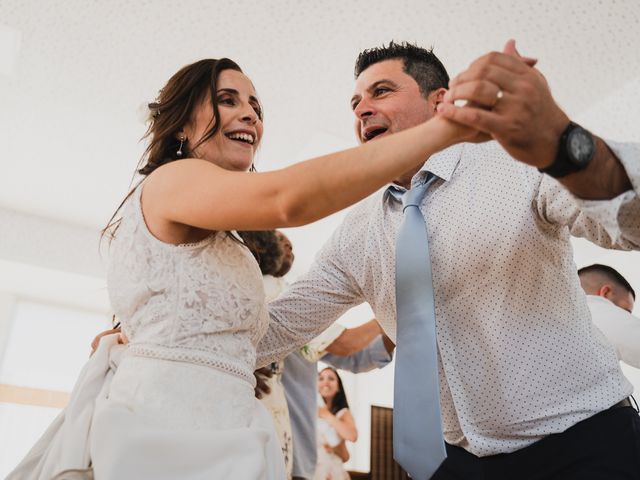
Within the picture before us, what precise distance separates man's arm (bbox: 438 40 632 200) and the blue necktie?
1.24 ft

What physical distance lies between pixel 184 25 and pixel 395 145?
2.30 meters

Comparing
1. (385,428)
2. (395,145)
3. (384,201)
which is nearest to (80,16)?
(384,201)

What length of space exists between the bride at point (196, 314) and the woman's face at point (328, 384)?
391 centimetres

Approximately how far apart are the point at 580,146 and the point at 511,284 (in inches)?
14.4

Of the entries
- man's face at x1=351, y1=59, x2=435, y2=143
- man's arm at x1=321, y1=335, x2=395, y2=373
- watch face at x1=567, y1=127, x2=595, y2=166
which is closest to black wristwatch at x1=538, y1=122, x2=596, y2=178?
watch face at x1=567, y1=127, x2=595, y2=166

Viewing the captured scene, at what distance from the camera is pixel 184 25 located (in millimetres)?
2838

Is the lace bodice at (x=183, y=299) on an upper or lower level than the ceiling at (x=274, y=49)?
lower

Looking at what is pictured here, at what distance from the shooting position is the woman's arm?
834mm

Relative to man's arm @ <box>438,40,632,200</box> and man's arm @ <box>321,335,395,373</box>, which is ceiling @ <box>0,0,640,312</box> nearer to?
man's arm @ <box>321,335,395,373</box>

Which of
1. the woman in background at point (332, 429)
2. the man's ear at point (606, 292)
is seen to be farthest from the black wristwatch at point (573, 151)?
the woman in background at point (332, 429)

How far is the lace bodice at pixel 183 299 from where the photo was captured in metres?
0.94

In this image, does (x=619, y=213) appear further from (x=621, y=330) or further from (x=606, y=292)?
(x=606, y=292)

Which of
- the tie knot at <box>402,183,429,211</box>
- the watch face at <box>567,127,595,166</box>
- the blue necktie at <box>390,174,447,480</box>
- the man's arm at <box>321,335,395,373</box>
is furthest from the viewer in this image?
the man's arm at <box>321,335,395,373</box>

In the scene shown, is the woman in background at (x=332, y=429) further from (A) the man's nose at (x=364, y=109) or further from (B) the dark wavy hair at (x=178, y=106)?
(B) the dark wavy hair at (x=178, y=106)
